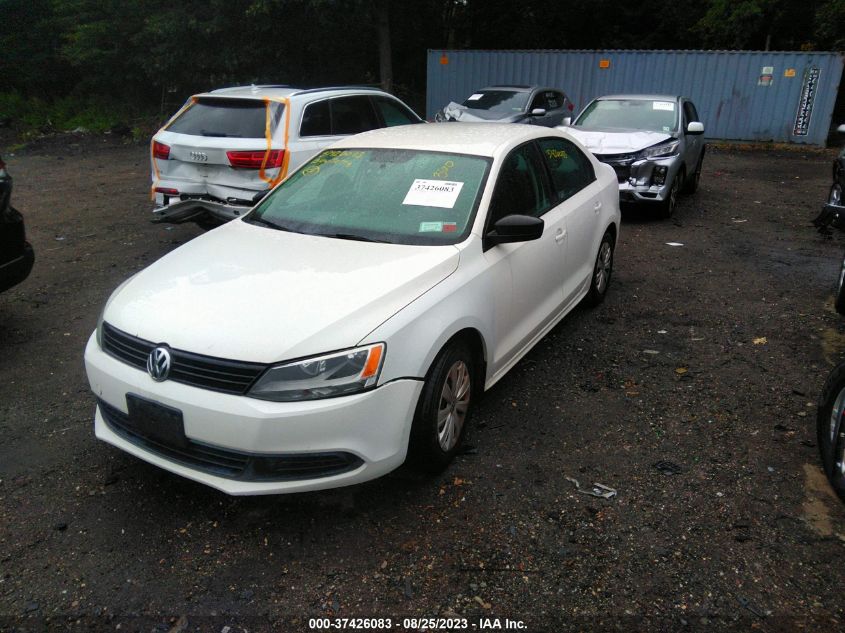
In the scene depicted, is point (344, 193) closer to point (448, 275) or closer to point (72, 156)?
point (448, 275)

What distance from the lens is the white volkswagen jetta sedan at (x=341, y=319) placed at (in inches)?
111

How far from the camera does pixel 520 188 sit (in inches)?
167

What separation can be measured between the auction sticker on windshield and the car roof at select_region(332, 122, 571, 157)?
331 mm

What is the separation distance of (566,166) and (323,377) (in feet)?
9.99

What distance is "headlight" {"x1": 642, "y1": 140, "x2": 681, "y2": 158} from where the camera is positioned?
8648 millimetres

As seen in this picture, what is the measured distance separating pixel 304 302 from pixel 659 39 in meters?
25.3

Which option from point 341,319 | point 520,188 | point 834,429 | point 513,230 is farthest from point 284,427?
point 834,429

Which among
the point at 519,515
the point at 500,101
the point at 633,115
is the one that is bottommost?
the point at 519,515

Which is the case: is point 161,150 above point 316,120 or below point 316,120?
below

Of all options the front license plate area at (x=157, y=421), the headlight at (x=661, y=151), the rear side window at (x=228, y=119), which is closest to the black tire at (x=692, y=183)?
the headlight at (x=661, y=151)

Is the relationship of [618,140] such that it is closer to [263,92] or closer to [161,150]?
[263,92]

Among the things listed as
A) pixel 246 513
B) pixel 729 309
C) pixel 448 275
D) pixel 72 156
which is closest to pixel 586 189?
pixel 729 309

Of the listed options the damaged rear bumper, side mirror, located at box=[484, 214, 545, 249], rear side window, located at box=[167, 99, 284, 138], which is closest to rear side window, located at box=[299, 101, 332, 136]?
rear side window, located at box=[167, 99, 284, 138]

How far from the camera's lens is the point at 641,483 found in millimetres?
3445
